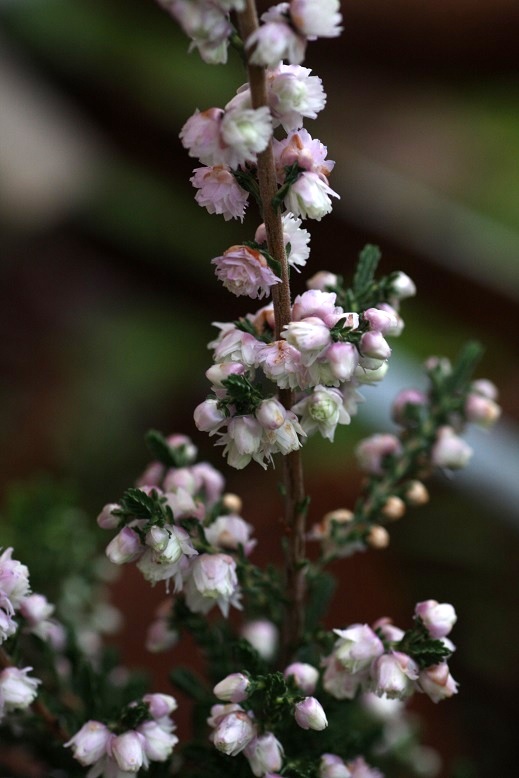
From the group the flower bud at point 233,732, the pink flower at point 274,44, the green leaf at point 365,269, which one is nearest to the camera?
the pink flower at point 274,44

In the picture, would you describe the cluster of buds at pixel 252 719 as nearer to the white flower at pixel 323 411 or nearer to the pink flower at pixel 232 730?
the pink flower at pixel 232 730

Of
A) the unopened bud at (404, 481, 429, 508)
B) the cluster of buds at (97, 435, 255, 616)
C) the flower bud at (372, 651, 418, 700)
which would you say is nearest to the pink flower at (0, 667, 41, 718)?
the cluster of buds at (97, 435, 255, 616)

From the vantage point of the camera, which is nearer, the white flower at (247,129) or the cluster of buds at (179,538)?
the white flower at (247,129)

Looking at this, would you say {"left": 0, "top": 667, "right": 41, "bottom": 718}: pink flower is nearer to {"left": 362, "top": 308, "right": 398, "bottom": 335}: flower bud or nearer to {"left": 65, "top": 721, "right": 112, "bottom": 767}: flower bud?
{"left": 65, "top": 721, "right": 112, "bottom": 767}: flower bud

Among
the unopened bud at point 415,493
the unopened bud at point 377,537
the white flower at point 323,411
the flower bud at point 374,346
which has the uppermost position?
the flower bud at point 374,346

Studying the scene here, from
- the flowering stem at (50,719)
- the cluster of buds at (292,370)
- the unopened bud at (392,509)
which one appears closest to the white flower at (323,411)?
the cluster of buds at (292,370)

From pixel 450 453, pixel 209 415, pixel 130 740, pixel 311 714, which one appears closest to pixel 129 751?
pixel 130 740

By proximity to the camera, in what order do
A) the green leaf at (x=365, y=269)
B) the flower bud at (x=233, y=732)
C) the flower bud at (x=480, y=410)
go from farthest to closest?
the flower bud at (x=480, y=410) < the green leaf at (x=365, y=269) < the flower bud at (x=233, y=732)

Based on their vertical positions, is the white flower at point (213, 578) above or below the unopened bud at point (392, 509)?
below
